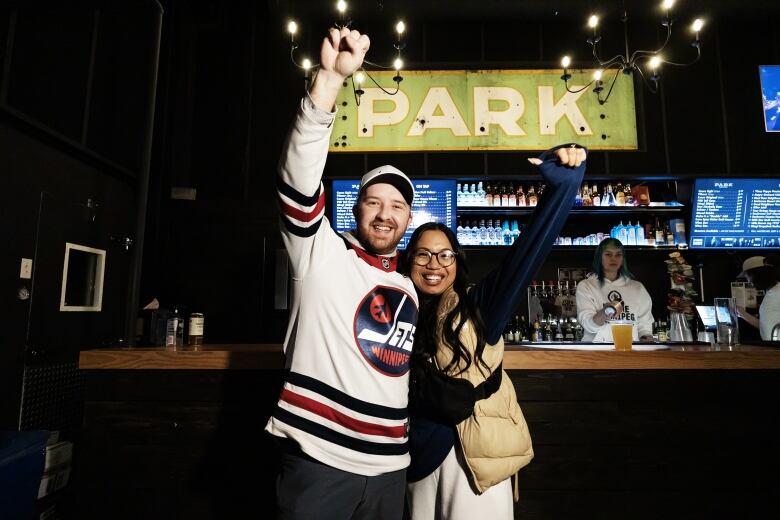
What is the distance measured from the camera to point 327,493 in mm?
1070

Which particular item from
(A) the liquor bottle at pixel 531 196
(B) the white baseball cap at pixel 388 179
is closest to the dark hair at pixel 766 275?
(A) the liquor bottle at pixel 531 196

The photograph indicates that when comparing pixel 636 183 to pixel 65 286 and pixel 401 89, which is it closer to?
pixel 401 89

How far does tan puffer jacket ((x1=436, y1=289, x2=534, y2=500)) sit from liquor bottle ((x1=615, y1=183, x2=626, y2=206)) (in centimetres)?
354

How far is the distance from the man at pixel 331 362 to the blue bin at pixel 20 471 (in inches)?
58.1

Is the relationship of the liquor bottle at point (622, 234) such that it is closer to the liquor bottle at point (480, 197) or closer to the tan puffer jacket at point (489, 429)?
the liquor bottle at point (480, 197)

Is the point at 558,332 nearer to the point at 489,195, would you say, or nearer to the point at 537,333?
the point at 537,333

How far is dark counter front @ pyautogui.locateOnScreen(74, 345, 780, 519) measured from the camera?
1789 millimetres

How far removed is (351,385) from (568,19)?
490 centimetres

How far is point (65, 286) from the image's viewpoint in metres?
3.50

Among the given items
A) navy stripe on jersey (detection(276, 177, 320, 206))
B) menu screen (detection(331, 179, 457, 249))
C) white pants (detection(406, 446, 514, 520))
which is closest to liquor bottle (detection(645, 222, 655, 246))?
menu screen (detection(331, 179, 457, 249))

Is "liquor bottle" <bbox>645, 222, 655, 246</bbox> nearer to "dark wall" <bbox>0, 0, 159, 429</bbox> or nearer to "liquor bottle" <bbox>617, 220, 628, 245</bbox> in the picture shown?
"liquor bottle" <bbox>617, 220, 628, 245</bbox>

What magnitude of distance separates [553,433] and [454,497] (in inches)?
29.9

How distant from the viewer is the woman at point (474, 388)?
1250mm

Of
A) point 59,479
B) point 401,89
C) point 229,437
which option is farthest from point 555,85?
point 59,479
